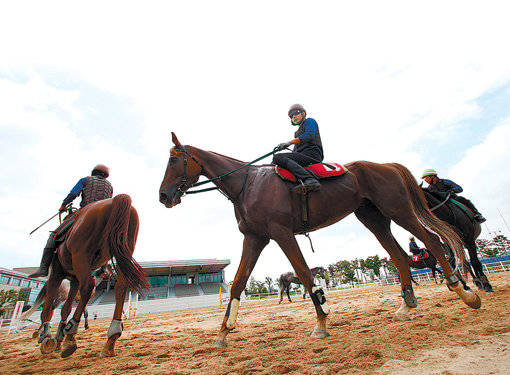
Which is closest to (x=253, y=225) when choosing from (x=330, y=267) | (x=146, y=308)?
(x=146, y=308)

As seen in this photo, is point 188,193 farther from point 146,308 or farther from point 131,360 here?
point 146,308

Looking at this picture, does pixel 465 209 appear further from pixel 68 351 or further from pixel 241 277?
pixel 68 351

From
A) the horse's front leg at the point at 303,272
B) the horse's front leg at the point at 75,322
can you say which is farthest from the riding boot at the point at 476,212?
the horse's front leg at the point at 75,322

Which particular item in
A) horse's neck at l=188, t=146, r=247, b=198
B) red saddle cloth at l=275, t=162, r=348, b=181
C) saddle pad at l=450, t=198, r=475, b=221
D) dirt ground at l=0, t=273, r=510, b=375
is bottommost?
dirt ground at l=0, t=273, r=510, b=375

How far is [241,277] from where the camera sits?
3.49m

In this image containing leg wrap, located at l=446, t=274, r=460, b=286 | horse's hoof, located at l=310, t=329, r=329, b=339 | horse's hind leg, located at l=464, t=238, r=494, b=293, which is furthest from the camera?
horse's hind leg, located at l=464, t=238, r=494, b=293

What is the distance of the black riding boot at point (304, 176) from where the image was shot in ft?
11.3

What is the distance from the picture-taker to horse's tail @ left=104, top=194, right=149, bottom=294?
Answer: 149 inches

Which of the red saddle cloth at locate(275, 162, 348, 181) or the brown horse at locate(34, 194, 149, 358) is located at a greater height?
the red saddle cloth at locate(275, 162, 348, 181)

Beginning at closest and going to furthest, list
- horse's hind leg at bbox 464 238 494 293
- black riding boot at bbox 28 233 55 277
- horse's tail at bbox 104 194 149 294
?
horse's tail at bbox 104 194 149 294
black riding boot at bbox 28 233 55 277
horse's hind leg at bbox 464 238 494 293

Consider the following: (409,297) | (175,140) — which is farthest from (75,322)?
(409,297)

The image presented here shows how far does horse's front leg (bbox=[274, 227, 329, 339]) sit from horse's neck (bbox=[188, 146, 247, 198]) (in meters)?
1.11

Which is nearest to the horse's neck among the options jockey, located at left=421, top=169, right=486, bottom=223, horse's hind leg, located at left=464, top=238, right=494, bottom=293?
jockey, located at left=421, top=169, right=486, bottom=223

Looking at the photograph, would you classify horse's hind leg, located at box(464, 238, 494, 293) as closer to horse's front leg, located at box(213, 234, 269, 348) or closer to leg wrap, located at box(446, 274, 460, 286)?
leg wrap, located at box(446, 274, 460, 286)
